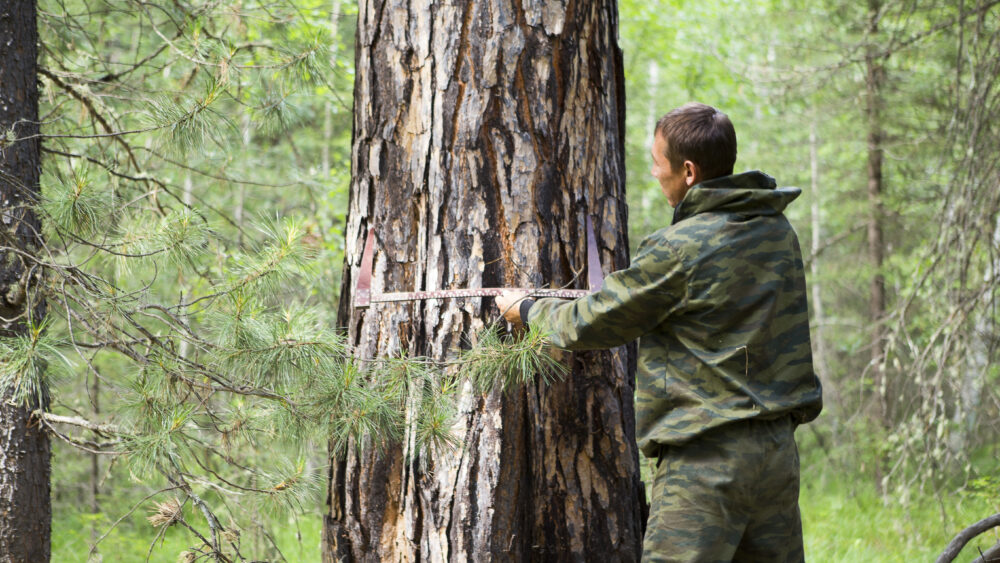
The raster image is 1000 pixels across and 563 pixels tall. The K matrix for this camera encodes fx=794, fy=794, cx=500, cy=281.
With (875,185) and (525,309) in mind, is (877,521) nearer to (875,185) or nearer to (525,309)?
(875,185)

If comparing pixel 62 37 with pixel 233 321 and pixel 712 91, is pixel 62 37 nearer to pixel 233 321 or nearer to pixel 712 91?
pixel 233 321

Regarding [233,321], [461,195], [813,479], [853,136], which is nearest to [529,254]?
[461,195]

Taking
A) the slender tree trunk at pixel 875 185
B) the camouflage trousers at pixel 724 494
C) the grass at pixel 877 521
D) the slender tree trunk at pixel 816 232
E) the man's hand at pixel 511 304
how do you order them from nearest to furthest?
the camouflage trousers at pixel 724 494, the man's hand at pixel 511 304, the grass at pixel 877 521, the slender tree trunk at pixel 875 185, the slender tree trunk at pixel 816 232

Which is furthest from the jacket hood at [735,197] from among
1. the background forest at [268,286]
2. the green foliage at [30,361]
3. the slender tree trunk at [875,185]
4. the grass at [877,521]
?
the slender tree trunk at [875,185]

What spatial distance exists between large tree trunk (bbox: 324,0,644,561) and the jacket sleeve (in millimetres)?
379

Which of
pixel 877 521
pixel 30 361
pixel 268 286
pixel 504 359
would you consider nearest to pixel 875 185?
pixel 877 521

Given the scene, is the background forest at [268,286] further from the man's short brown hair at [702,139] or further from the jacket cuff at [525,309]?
the man's short brown hair at [702,139]

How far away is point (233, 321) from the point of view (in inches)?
89.4

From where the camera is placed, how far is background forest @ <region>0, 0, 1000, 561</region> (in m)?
2.32

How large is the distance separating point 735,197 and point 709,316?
36 cm

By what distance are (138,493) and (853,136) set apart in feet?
31.5

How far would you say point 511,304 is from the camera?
2.50m

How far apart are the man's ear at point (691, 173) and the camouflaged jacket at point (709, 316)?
72mm

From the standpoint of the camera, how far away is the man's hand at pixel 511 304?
8.13ft
